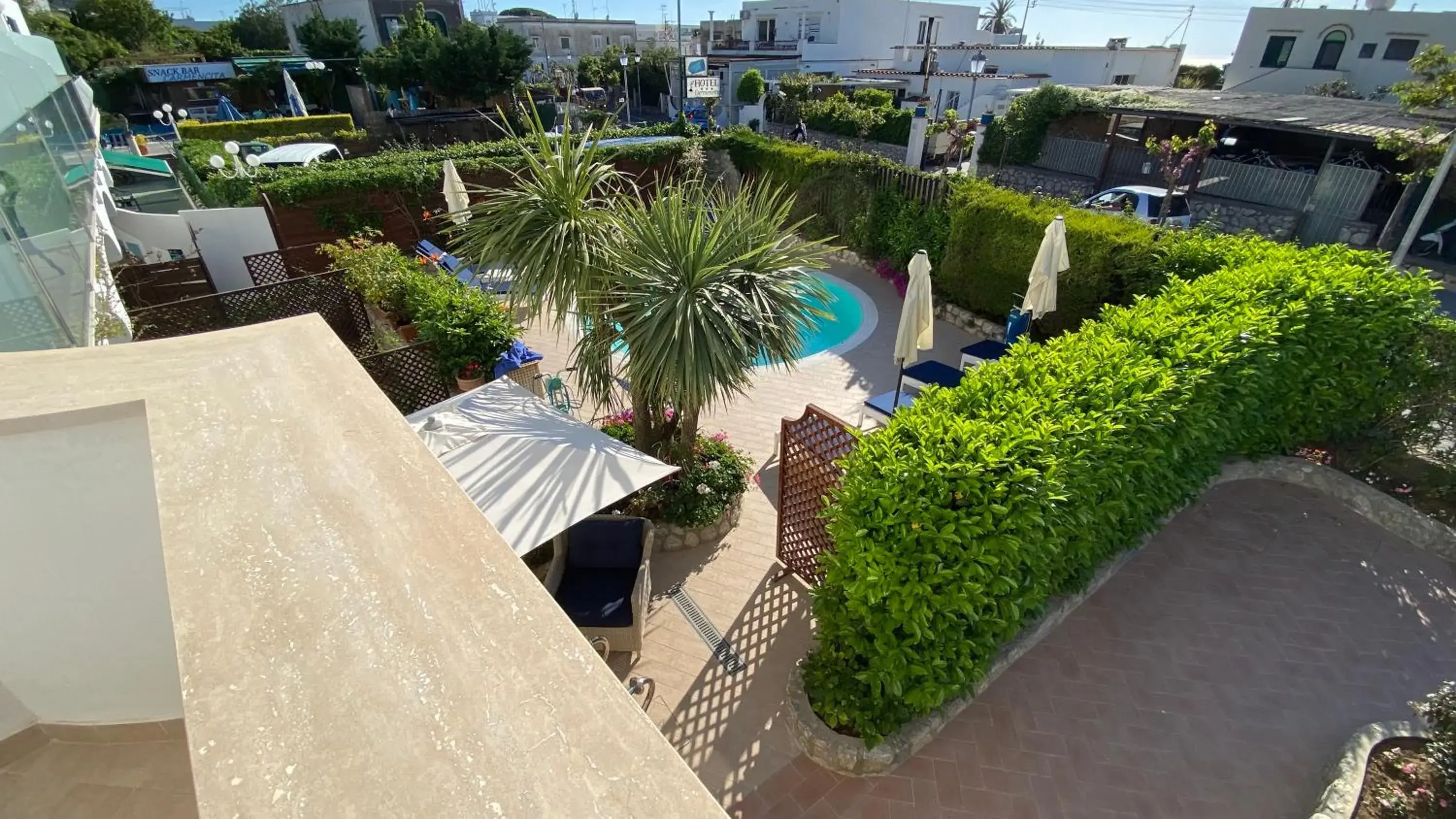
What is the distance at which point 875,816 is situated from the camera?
163 inches

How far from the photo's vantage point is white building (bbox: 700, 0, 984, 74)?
4181cm

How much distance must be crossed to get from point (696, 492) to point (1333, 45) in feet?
123

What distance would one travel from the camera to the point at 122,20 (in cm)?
Answer: 3947

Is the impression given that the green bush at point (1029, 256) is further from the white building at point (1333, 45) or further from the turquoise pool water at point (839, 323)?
the white building at point (1333, 45)

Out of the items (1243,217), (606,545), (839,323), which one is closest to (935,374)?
(839,323)

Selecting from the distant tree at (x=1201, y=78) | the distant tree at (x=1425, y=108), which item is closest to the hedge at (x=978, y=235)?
the distant tree at (x=1425, y=108)

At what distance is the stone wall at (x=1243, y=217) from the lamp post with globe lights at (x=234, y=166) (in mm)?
22794

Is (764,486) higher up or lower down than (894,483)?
lower down

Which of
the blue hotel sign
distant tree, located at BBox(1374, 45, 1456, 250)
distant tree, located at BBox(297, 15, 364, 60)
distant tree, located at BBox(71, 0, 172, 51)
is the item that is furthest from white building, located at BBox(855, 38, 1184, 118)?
distant tree, located at BBox(71, 0, 172, 51)

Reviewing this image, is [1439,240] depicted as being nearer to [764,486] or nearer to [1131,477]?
[1131,477]

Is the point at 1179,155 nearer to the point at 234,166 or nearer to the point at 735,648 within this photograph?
the point at 735,648

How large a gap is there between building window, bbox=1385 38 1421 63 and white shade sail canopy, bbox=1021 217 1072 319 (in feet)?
104

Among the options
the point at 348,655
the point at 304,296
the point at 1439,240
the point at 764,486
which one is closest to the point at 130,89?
the point at 304,296

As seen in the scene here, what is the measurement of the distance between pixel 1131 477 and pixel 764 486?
12.5 feet
